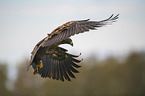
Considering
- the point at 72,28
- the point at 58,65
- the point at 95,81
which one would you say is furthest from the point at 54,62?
the point at 95,81

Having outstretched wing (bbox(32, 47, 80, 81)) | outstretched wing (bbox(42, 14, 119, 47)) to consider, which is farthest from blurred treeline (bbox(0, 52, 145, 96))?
outstretched wing (bbox(42, 14, 119, 47))

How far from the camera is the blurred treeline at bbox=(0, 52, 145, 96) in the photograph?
6538 centimetres

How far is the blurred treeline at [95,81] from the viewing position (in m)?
65.4

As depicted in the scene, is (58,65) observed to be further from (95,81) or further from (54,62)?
(95,81)

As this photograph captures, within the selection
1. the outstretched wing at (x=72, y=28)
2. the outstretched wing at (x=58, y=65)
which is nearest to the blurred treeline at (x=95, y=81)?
the outstretched wing at (x=58, y=65)

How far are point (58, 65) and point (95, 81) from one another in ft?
201

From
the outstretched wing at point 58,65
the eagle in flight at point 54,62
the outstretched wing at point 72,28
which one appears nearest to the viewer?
the outstretched wing at point 72,28

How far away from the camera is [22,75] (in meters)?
66.9

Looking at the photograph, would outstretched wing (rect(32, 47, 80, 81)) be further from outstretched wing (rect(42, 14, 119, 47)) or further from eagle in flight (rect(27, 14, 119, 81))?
outstretched wing (rect(42, 14, 119, 47))

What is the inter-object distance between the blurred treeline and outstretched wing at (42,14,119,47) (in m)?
57.3

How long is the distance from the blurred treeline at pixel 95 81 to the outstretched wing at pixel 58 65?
2164 inches

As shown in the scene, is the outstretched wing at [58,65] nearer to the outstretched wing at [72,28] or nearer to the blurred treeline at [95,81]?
the outstretched wing at [72,28]

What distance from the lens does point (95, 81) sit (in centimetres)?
7038

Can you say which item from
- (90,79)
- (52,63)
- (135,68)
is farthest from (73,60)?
(90,79)
